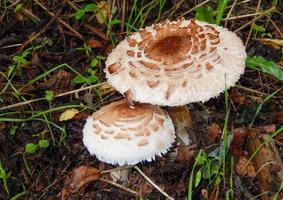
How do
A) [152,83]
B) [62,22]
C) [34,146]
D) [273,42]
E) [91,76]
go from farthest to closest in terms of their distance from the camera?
[62,22] < [273,42] < [91,76] < [34,146] < [152,83]

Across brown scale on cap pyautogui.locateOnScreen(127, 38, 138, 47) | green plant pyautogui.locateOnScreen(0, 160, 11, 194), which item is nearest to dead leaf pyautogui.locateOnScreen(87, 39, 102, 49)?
brown scale on cap pyautogui.locateOnScreen(127, 38, 138, 47)

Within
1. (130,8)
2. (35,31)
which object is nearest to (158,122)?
(130,8)

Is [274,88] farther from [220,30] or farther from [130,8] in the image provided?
[130,8]

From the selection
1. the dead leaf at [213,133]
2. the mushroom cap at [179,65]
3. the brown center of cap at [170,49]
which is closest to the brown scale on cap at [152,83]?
the mushroom cap at [179,65]

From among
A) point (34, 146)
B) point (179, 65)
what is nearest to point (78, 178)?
point (34, 146)

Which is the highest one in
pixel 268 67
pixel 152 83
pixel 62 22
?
pixel 152 83

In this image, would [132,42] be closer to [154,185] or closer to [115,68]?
[115,68]

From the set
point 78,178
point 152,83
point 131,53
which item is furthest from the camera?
point 78,178
